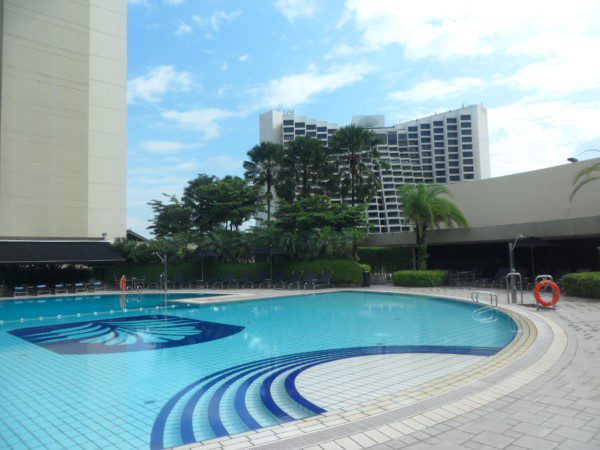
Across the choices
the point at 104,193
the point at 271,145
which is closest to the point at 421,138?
the point at 271,145

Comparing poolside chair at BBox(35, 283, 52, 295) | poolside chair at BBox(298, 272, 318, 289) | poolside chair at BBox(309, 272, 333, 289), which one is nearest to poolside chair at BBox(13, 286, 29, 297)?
poolside chair at BBox(35, 283, 52, 295)

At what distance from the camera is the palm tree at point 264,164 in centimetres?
3397

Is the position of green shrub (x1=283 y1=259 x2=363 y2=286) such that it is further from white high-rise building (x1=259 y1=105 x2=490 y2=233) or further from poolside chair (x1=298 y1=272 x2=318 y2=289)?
white high-rise building (x1=259 y1=105 x2=490 y2=233)

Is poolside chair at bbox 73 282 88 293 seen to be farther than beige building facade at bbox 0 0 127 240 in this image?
No

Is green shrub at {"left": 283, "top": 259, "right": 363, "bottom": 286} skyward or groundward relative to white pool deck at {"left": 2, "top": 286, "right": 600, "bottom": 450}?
skyward

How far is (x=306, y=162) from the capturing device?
1251 inches

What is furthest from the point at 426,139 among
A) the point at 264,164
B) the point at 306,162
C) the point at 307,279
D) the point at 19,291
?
the point at 19,291

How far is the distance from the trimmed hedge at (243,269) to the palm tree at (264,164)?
21.7 ft

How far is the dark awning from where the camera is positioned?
25531 mm

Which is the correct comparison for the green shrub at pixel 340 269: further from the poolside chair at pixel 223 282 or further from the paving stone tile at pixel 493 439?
the paving stone tile at pixel 493 439

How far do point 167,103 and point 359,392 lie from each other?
29.7 m

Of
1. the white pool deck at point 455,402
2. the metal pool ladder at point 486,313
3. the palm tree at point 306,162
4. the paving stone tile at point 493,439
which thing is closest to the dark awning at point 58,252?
the palm tree at point 306,162

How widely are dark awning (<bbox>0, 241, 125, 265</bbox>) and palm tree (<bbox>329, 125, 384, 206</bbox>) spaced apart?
55.5ft

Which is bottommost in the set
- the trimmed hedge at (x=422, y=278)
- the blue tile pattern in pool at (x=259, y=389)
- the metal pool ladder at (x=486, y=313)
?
the blue tile pattern in pool at (x=259, y=389)
